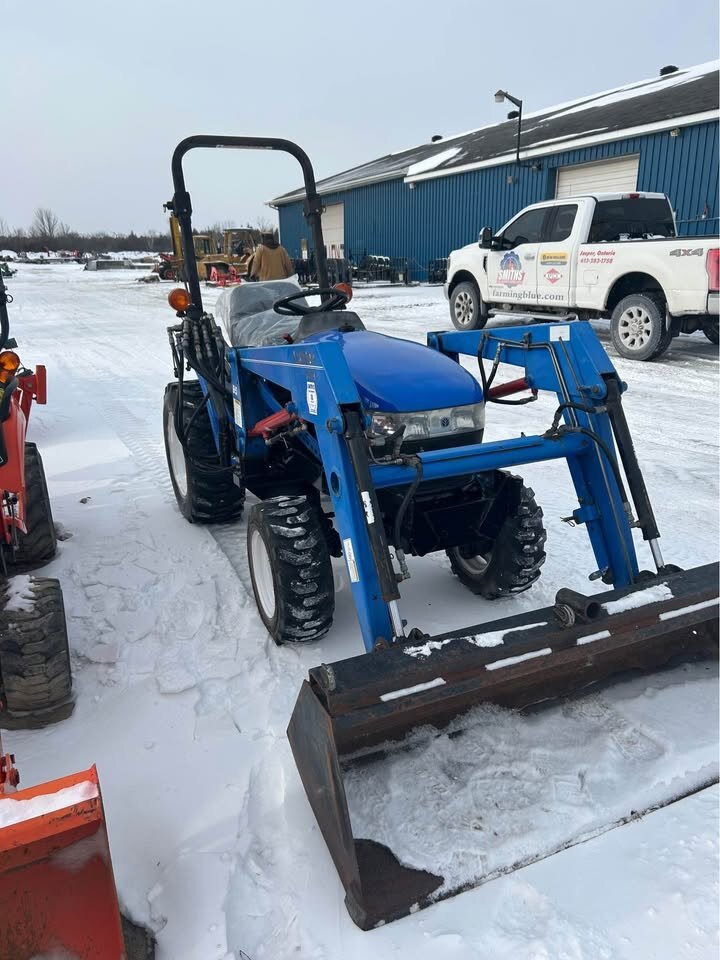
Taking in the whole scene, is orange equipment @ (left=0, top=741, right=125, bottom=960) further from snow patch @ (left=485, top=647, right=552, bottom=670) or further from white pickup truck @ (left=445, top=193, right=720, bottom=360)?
white pickup truck @ (left=445, top=193, right=720, bottom=360)

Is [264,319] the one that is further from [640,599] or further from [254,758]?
[640,599]

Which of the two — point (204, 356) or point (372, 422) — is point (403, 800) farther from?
point (204, 356)

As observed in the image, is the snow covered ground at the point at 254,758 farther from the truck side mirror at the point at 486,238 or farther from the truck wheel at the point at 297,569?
the truck side mirror at the point at 486,238

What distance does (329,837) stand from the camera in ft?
6.14

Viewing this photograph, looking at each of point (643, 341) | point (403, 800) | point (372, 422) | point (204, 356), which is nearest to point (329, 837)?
point (403, 800)

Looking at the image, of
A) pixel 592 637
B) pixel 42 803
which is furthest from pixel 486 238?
pixel 42 803

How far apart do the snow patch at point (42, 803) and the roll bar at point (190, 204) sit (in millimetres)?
2745

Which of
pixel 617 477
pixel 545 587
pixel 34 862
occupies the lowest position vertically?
pixel 545 587

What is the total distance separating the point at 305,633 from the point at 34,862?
1.43 metres

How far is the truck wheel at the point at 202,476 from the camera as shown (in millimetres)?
4082

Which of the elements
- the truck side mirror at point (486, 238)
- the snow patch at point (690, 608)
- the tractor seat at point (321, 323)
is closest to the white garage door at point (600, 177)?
the truck side mirror at point (486, 238)

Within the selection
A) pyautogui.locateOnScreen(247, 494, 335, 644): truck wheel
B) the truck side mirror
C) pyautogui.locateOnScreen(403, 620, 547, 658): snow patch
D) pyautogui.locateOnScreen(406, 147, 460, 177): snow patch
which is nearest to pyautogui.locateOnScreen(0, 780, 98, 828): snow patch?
pyautogui.locateOnScreen(403, 620, 547, 658): snow patch

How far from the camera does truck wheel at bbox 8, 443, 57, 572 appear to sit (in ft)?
11.5

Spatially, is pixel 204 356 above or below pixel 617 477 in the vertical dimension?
above
